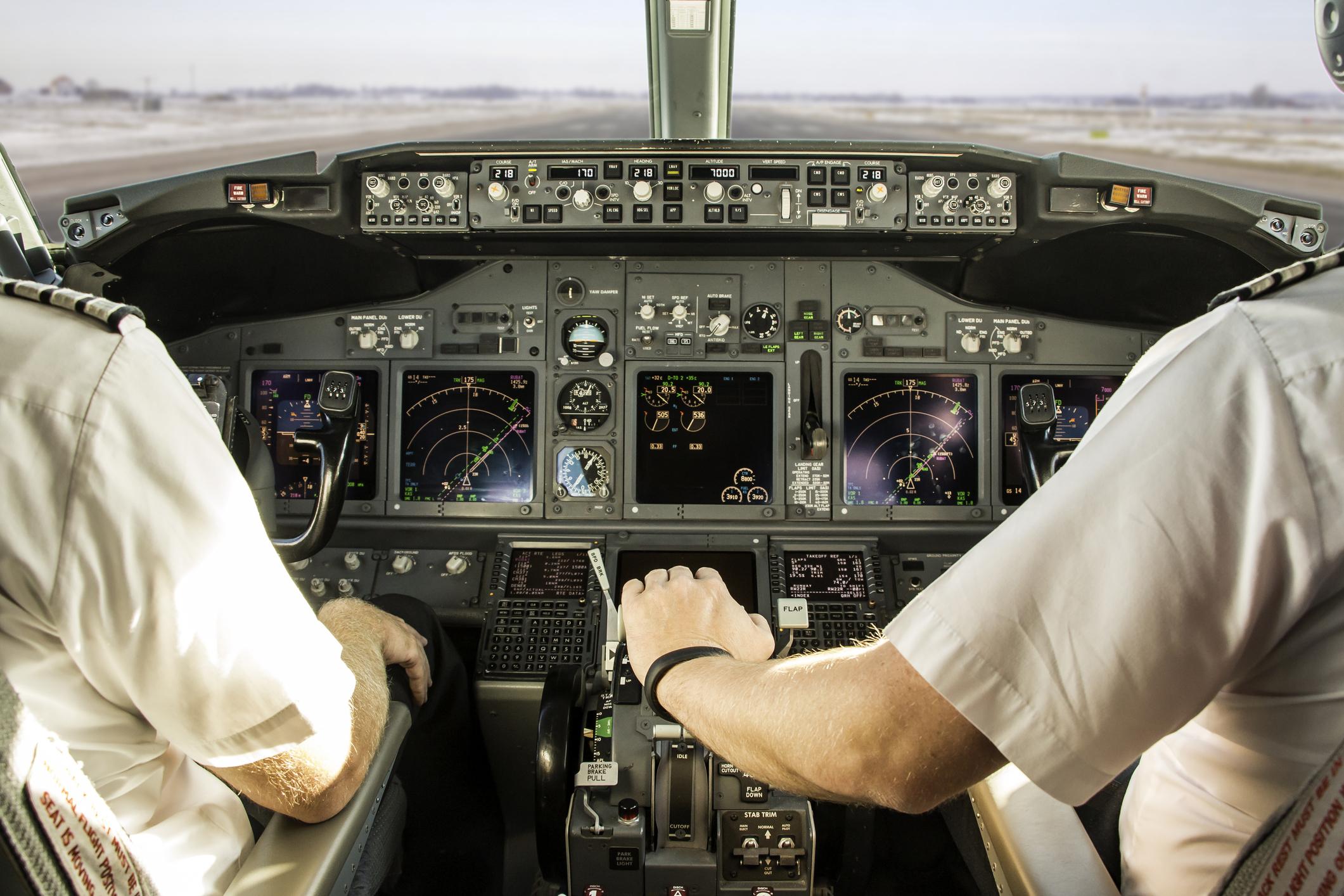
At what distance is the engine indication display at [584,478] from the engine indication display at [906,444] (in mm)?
677

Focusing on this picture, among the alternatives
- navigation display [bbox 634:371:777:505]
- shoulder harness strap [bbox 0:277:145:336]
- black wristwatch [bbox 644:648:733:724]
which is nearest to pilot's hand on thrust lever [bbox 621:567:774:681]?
black wristwatch [bbox 644:648:733:724]

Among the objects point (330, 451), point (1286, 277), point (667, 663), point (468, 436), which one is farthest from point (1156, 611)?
point (468, 436)

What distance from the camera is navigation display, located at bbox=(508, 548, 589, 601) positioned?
2.60 meters

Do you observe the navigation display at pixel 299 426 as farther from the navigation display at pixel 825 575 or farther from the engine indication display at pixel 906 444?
the engine indication display at pixel 906 444

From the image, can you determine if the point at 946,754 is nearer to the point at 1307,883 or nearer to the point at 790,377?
the point at 1307,883

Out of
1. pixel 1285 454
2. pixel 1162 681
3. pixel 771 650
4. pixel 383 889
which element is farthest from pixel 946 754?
pixel 383 889

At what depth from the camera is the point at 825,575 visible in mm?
2643

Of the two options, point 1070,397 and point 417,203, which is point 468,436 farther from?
point 1070,397

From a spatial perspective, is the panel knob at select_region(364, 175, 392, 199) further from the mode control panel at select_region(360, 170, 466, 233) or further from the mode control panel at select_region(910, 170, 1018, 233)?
the mode control panel at select_region(910, 170, 1018, 233)

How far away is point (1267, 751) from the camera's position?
2.81 feet

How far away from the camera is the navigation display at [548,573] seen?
2604 mm

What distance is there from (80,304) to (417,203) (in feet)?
5.58

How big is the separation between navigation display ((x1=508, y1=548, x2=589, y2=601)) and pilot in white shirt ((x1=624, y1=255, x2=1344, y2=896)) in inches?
68.3

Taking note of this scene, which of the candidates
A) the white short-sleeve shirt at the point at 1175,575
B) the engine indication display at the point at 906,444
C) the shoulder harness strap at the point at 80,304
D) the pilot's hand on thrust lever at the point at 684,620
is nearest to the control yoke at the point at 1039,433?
the engine indication display at the point at 906,444
